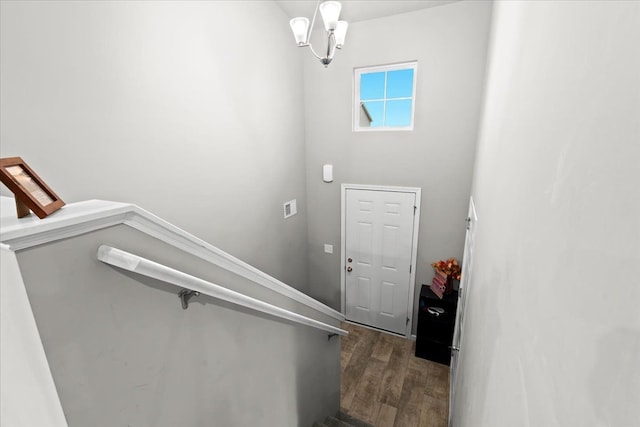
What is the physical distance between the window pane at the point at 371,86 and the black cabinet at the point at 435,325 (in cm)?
256

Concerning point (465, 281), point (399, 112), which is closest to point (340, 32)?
point (399, 112)

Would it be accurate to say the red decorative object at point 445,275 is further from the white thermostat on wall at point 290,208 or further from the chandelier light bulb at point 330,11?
the chandelier light bulb at point 330,11

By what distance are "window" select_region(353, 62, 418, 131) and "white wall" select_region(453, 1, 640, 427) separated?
8.45 ft

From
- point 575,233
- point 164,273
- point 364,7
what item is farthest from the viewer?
point 364,7

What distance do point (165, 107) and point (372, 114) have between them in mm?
2395

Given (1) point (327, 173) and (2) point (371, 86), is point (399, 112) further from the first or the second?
(1) point (327, 173)

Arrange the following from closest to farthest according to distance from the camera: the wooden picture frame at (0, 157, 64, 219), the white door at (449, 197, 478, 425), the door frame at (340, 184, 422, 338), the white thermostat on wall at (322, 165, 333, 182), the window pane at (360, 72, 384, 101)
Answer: the wooden picture frame at (0, 157, 64, 219)
the white door at (449, 197, 478, 425)
the window pane at (360, 72, 384, 101)
the door frame at (340, 184, 422, 338)
the white thermostat on wall at (322, 165, 333, 182)

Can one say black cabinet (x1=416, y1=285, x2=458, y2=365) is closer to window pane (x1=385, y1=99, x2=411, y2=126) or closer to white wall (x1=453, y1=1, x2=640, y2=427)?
window pane (x1=385, y1=99, x2=411, y2=126)

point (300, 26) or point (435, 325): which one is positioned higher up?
point (300, 26)

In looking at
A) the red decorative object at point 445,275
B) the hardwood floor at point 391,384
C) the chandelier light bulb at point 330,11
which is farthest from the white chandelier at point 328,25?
the hardwood floor at point 391,384

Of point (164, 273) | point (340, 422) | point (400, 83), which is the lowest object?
point (340, 422)

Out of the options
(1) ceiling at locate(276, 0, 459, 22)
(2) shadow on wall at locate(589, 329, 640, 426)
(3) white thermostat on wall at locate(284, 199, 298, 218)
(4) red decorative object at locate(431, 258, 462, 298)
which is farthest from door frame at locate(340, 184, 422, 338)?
(2) shadow on wall at locate(589, 329, 640, 426)

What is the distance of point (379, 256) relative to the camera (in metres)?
3.88

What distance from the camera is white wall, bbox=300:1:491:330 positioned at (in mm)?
2959
